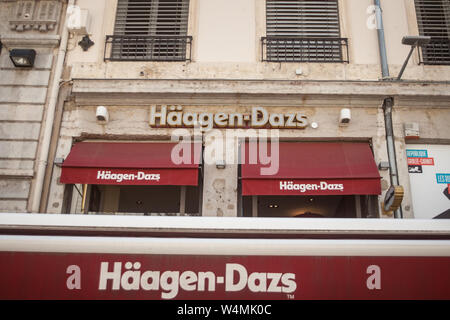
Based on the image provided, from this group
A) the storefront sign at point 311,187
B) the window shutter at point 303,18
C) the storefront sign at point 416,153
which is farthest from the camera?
the window shutter at point 303,18

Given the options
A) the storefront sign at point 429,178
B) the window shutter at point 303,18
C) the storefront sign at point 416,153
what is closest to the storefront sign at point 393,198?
the storefront sign at point 429,178

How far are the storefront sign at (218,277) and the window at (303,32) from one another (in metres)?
5.85

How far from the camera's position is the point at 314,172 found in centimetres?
732

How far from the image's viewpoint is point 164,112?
8047 mm

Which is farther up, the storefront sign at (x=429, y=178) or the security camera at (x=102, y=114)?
the security camera at (x=102, y=114)

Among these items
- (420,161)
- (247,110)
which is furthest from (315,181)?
(420,161)

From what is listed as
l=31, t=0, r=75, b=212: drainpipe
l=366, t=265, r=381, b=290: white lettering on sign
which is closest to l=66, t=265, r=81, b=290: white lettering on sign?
l=366, t=265, r=381, b=290: white lettering on sign

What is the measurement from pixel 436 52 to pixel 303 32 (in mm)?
2707

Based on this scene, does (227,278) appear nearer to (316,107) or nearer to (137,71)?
(316,107)

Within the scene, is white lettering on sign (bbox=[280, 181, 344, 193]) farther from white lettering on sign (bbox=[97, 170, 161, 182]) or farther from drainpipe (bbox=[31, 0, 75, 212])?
drainpipe (bbox=[31, 0, 75, 212])

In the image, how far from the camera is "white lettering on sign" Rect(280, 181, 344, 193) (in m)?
7.16

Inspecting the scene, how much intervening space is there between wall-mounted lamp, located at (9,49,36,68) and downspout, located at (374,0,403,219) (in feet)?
22.5

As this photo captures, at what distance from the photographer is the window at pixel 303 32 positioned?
28.3ft

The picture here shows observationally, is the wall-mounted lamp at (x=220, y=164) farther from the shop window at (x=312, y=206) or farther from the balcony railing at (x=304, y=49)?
the balcony railing at (x=304, y=49)
